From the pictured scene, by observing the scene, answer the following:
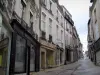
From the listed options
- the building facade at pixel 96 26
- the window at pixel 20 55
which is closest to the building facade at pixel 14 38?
the window at pixel 20 55


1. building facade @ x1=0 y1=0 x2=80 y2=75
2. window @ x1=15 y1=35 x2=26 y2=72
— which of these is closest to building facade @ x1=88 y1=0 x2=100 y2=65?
building facade @ x1=0 y1=0 x2=80 y2=75

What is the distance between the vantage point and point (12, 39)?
350 inches

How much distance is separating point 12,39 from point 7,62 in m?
1.31

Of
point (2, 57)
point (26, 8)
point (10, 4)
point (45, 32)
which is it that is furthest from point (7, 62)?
point (45, 32)

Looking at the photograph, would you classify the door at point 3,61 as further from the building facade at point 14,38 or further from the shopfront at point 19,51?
the shopfront at point 19,51

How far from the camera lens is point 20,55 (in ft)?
35.0

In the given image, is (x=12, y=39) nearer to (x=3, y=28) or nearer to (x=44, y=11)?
(x=3, y=28)

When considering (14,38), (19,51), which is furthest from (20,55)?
(14,38)

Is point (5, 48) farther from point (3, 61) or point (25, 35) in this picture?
point (25, 35)

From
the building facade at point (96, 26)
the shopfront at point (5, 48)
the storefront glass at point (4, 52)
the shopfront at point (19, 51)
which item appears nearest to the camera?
the shopfront at point (5, 48)

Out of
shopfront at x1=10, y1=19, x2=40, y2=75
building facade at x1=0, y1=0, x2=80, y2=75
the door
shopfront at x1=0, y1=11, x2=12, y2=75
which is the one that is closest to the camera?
shopfront at x1=0, y1=11, x2=12, y2=75

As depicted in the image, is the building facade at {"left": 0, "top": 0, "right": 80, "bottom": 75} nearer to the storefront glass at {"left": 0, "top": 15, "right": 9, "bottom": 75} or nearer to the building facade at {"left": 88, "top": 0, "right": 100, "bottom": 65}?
the storefront glass at {"left": 0, "top": 15, "right": 9, "bottom": 75}

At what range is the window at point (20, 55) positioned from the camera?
991 cm

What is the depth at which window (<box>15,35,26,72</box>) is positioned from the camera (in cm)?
991
